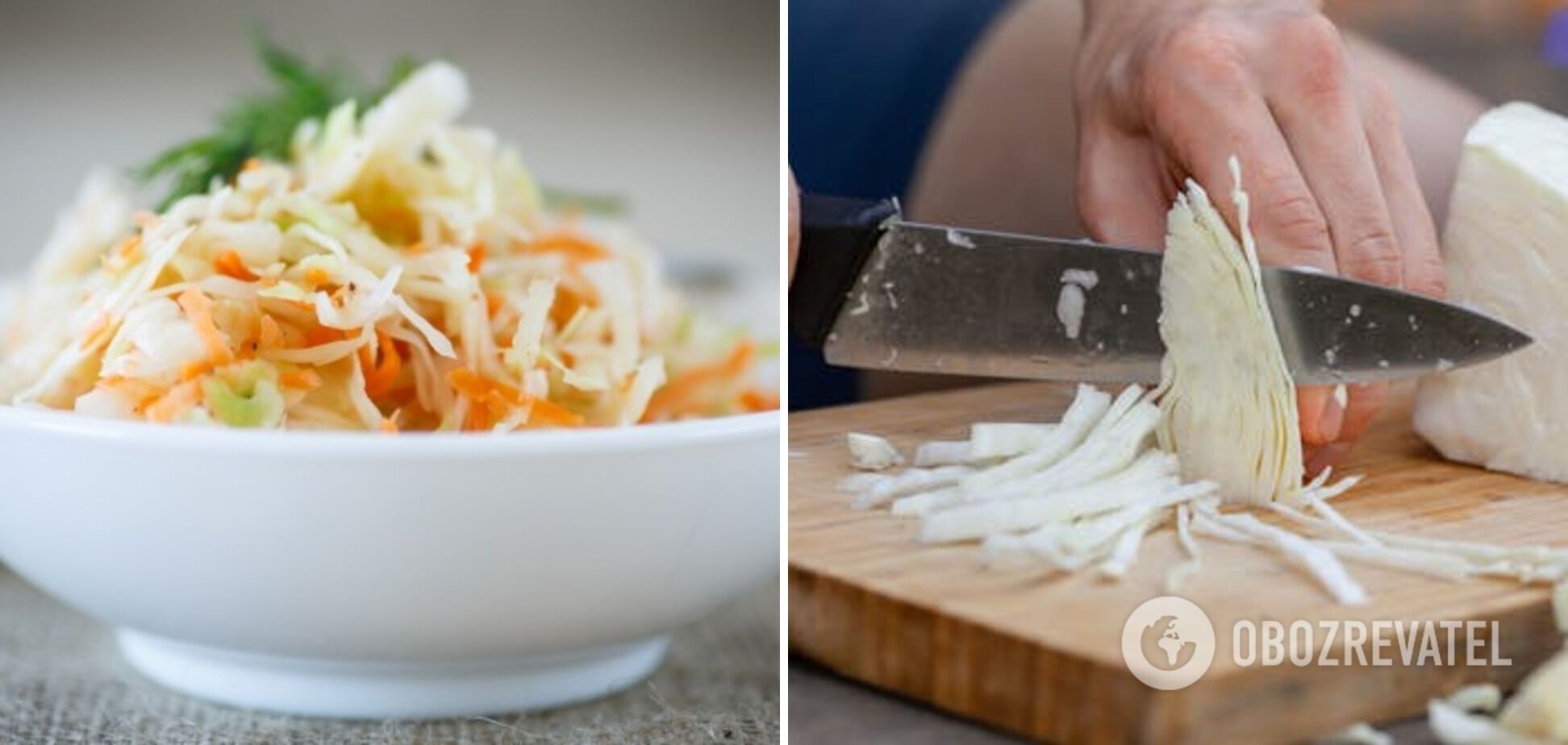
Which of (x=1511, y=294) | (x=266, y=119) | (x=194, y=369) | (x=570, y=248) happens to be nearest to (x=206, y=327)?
(x=194, y=369)

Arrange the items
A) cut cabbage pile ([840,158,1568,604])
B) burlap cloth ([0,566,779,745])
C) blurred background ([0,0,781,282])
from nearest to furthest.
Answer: cut cabbage pile ([840,158,1568,604]) < burlap cloth ([0,566,779,745]) < blurred background ([0,0,781,282])

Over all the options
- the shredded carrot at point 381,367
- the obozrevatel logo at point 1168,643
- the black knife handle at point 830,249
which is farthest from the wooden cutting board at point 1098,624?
the shredded carrot at point 381,367

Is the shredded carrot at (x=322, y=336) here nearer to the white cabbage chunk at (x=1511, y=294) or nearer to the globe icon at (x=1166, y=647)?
the globe icon at (x=1166, y=647)

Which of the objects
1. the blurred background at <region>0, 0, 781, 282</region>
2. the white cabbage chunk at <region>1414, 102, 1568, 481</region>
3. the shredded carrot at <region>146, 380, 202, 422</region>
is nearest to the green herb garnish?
the shredded carrot at <region>146, 380, 202, 422</region>

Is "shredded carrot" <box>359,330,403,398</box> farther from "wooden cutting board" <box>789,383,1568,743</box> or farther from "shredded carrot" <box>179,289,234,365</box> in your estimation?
"wooden cutting board" <box>789,383,1568,743</box>

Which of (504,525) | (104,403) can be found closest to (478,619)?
(504,525)

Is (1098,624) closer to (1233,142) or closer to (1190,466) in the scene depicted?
(1190,466)
